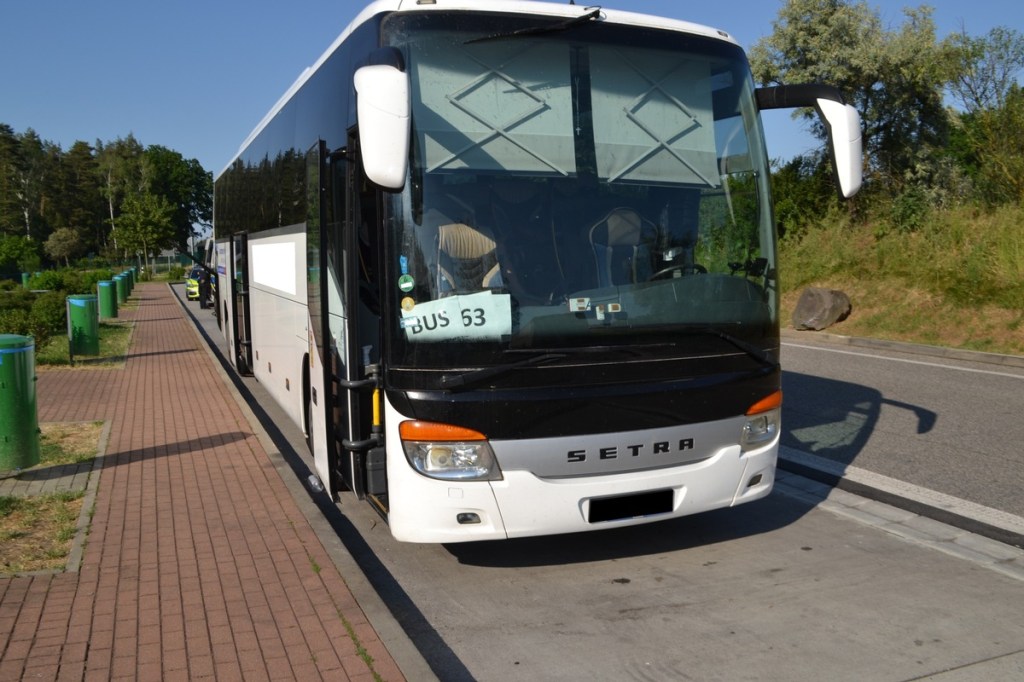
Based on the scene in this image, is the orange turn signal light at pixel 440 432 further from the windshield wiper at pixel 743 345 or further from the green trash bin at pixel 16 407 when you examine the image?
the green trash bin at pixel 16 407

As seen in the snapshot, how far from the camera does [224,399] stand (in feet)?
39.1

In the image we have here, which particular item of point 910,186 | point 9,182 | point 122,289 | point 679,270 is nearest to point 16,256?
point 122,289

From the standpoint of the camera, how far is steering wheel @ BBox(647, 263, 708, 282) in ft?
17.2

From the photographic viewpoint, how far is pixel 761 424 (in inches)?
222

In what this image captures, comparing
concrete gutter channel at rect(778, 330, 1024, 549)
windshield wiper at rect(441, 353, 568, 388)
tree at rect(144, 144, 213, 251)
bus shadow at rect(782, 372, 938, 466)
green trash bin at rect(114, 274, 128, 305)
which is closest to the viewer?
windshield wiper at rect(441, 353, 568, 388)

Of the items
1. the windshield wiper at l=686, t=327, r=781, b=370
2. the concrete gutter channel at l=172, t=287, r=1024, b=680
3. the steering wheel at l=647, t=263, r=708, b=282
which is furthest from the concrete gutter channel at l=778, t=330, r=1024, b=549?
the steering wheel at l=647, t=263, r=708, b=282

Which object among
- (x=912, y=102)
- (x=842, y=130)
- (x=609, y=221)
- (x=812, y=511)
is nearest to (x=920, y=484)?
(x=812, y=511)

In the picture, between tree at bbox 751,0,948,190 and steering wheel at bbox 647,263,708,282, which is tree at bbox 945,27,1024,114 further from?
steering wheel at bbox 647,263,708,282

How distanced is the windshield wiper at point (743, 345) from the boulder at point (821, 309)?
15.3 m

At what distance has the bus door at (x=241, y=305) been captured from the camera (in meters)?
12.4

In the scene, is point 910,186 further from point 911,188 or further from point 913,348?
point 913,348

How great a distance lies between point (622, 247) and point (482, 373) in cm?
108

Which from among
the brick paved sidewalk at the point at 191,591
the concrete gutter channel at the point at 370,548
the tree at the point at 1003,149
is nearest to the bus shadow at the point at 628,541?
the concrete gutter channel at the point at 370,548

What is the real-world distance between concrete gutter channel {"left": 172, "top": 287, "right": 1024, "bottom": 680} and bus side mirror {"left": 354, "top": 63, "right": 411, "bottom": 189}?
2.15m
